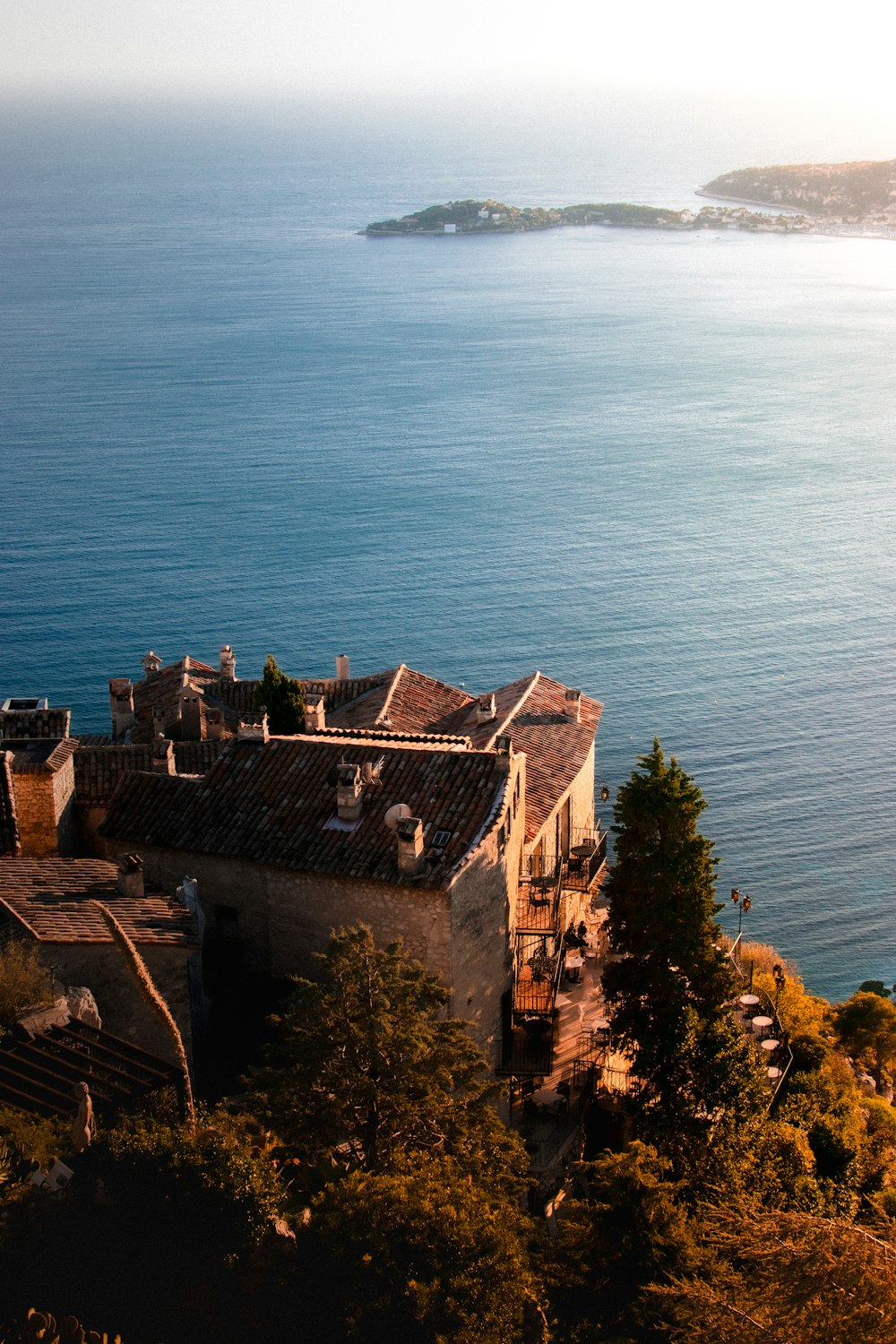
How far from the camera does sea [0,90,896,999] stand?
69.1 meters

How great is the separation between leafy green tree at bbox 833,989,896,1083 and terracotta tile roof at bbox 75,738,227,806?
747 inches

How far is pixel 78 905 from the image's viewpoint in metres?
27.2

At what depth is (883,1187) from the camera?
97.3 ft

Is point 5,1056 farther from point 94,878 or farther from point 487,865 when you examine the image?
point 487,865

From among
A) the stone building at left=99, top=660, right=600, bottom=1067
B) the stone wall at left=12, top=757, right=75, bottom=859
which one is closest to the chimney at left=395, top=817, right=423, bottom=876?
the stone building at left=99, top=660, right=600, bottom=1067

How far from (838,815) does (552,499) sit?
159 feet

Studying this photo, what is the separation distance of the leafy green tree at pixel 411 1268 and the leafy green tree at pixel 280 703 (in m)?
23.6

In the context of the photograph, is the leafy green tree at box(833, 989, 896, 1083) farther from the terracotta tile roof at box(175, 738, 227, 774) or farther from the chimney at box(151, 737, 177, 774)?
the chimney at box(151, 737, 177, 774)

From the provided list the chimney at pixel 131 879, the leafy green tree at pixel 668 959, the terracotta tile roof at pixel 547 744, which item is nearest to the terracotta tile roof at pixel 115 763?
the chimney at pixel 131 879

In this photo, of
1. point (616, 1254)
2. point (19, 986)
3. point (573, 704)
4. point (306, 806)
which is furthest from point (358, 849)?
point (573, 704)

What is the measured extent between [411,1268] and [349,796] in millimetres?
11717

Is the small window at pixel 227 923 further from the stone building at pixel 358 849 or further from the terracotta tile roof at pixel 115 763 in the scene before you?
the terracotta tile roof at pixel 115 763

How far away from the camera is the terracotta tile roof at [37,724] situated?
123ft

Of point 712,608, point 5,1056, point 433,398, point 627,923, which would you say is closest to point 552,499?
point 712,608
